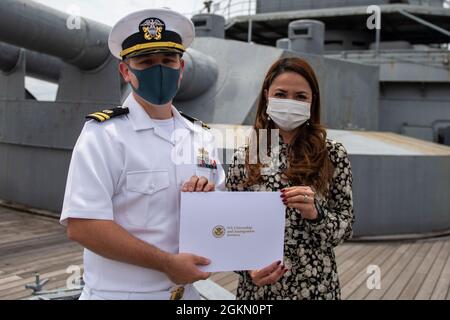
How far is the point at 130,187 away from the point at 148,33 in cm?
47

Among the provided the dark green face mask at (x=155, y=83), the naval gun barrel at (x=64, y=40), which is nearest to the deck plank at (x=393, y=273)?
the dark green face mask at (x=155, y=83)

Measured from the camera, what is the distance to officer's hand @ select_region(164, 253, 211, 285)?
118 cm

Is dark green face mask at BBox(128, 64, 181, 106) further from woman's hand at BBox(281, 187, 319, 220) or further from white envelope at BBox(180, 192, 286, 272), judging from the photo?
woman's hand at BBox(281, 187, 319, 220)

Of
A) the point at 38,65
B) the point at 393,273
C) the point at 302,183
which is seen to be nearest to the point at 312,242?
the point at 302,183

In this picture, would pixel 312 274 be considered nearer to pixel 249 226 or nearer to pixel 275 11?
pixel 249 226


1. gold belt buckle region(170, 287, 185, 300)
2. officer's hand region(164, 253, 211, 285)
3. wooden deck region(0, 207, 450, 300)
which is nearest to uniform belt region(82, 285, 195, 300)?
gold belt buckle region(170, 287, 185, 300)

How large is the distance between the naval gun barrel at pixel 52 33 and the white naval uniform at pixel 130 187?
3.27 m

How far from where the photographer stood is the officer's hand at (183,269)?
1.18m

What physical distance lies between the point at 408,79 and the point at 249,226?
31.1 ft

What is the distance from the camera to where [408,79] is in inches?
378

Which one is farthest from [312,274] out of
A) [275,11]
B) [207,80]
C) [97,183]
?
[275,11]

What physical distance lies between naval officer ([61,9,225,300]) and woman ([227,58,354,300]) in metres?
0.24

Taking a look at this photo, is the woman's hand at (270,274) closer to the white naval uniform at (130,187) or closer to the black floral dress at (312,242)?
the black floral dress at (312,242)

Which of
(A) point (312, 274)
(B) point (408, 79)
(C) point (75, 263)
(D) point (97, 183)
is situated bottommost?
(C) point (75, 263)
